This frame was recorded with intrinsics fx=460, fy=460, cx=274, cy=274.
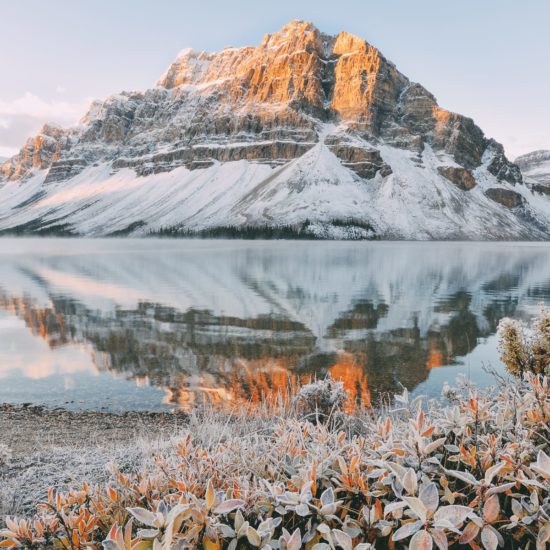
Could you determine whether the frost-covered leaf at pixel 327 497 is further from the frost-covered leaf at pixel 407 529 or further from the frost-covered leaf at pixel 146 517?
the frost-covered leaf at pixel 146 517

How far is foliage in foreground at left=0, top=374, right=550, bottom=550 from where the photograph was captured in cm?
201

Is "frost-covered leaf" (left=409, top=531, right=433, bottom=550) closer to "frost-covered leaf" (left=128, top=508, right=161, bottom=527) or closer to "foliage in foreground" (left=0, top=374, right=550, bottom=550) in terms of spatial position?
"foliage in foreground" (left=0, top=374, right=550, bottom=550)

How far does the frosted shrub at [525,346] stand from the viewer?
20.0ft

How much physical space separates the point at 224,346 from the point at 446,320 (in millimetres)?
11681

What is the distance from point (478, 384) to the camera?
13.5 meters

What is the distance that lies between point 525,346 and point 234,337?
14.1 meters

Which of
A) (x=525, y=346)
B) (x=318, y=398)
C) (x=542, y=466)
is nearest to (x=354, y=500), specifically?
A: (x=542, y=466)

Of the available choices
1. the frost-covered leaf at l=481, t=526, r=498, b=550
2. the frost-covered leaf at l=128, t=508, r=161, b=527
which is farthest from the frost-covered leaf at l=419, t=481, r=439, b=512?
the frost-covered leaf at l=128, t=508, r=161, b=527

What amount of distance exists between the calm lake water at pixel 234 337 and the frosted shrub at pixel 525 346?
2699 mm

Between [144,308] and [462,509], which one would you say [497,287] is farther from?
[462,509]

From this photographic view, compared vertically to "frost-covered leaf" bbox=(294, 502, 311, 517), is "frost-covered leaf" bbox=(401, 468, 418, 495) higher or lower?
higher

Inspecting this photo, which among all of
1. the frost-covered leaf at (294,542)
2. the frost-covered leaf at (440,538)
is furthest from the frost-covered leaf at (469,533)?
the frost-covered leaf at (294,542)

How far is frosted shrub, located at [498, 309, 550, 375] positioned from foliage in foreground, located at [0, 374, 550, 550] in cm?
318

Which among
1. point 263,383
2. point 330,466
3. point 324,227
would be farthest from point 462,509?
point 324,227
